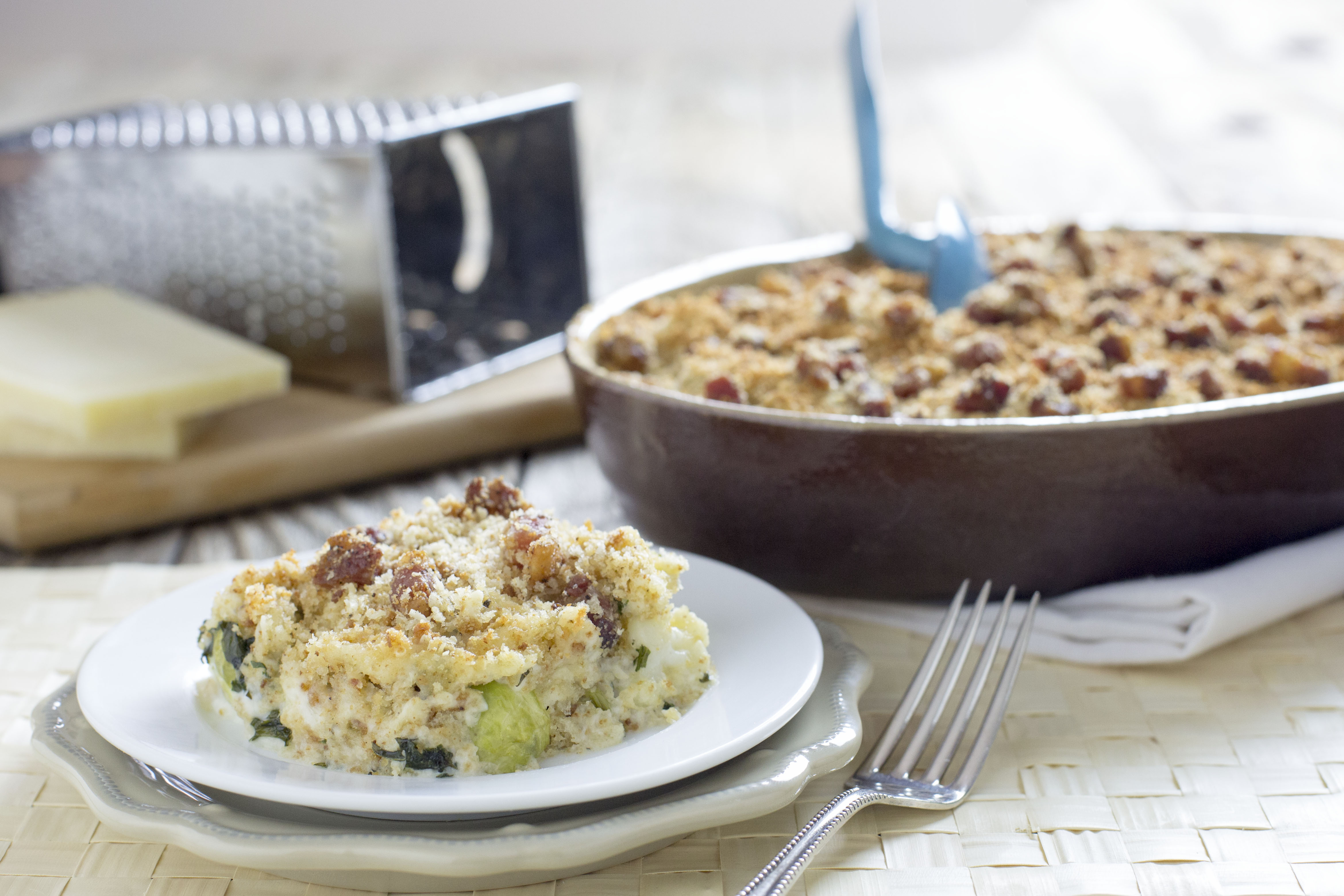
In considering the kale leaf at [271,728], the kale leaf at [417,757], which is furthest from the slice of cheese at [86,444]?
the kale leaf at [417,757]

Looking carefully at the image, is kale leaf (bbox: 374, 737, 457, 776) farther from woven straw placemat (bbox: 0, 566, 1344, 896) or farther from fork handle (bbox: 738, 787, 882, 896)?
fork handle (bbox: 738, 787, 882, 896)

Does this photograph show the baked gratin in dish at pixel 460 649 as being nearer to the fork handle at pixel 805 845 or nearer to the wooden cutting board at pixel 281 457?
the fork handle at pixel 805 845

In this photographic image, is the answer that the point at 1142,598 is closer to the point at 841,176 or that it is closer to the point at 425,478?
the point at 425,478

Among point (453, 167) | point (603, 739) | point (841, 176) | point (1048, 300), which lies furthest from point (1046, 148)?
point (603, 739)

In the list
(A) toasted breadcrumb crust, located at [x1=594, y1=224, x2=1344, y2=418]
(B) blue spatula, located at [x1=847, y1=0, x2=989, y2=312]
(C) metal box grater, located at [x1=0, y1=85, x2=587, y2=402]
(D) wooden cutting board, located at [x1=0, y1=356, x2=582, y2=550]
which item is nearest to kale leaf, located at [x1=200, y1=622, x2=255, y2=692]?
(A) toasted breadcrumb crust, located at [x1=594, y1=224, x2=1344, y2=418]

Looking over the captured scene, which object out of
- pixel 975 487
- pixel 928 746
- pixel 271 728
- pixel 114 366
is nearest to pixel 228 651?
pixel 271 728
